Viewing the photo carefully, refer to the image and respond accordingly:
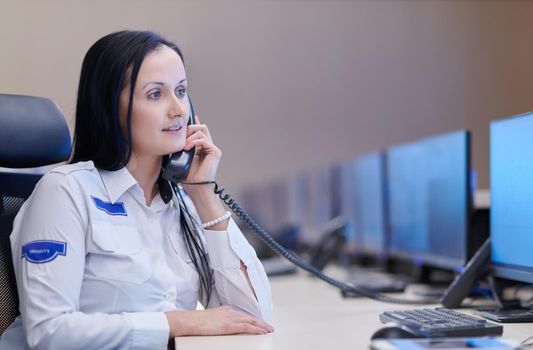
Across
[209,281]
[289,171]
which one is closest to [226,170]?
[289,171]

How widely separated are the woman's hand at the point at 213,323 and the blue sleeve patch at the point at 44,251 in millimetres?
245

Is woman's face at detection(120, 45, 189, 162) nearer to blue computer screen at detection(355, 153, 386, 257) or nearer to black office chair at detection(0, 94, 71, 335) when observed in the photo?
black office chair at detection(0, 94, 71, 335)

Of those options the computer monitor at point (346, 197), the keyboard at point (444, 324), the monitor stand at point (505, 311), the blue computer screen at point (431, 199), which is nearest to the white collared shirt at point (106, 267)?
the keyboard at point (444, 324)

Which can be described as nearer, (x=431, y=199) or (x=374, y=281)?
(x=431, y=199)

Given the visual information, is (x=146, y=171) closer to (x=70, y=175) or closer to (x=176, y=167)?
(x=176, y=167)

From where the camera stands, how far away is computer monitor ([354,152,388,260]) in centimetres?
301

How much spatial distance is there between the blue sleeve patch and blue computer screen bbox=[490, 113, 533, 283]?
998mm

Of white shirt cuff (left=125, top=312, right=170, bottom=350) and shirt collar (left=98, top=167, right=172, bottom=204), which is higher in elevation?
shirt collar (left=98, top=167, right=172, bottom=204)

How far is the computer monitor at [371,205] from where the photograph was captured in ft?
9.89

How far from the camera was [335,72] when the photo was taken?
16.7ft

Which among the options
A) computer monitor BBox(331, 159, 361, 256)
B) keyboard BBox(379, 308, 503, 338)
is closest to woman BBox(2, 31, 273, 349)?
keyboard BBox(379, 308, 503, 338)

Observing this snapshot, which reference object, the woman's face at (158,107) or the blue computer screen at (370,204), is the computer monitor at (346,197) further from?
the woman's face at (158,107)

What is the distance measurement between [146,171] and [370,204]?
6.01 feet

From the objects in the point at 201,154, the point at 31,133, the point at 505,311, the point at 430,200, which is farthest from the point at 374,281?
the point at 31,133
